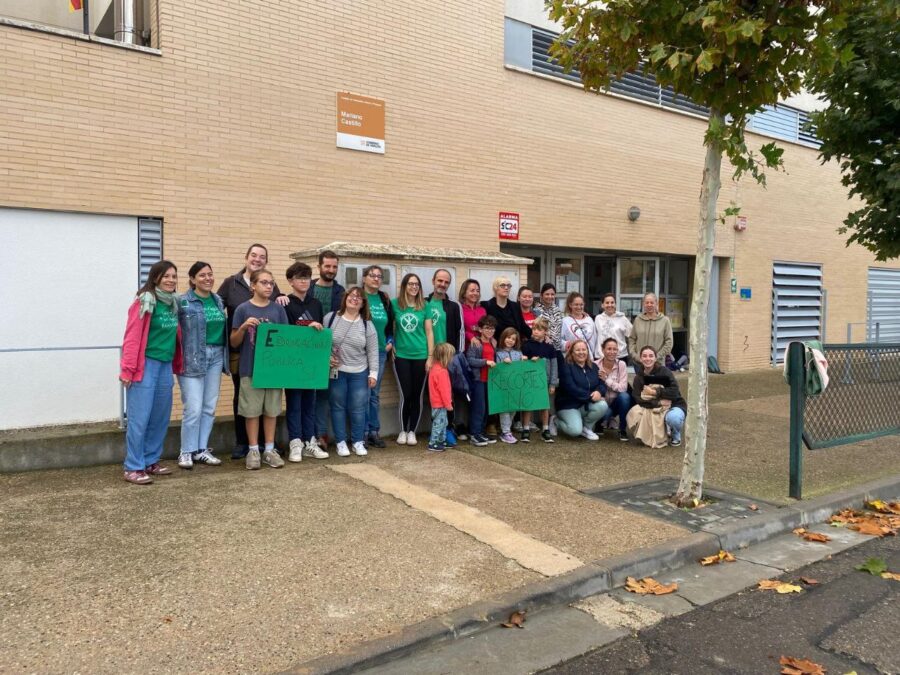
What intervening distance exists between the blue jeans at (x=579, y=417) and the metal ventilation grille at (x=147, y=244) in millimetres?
5384

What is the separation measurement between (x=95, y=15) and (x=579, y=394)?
29.4 ft

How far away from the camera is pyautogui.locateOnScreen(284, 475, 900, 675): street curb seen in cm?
324

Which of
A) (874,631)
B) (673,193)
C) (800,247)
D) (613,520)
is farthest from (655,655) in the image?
(800,247)

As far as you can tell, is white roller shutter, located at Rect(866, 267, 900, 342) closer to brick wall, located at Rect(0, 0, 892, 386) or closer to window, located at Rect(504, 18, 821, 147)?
window, located at Rect(504, 18, 821, 147)

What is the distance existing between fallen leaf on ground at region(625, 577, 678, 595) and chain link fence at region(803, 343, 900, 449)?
3.05 m

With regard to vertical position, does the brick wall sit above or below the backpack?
above

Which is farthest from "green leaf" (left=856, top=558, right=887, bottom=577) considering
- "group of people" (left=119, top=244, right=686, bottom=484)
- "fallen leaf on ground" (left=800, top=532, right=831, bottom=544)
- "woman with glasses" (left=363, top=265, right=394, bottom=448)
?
"woman with glasses" (left=363, top=265, right=394, bottom=448)

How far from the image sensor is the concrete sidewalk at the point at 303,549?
332cm

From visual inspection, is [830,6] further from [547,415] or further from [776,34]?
[547,415]

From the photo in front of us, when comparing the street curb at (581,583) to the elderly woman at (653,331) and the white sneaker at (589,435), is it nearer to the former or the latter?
the white sneaker at (589,435)

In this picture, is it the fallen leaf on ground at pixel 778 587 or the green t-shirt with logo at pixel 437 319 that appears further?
the green t-shirt with logo at pixel 437 319

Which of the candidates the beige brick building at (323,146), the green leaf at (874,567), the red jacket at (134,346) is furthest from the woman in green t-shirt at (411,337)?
the green leaf at (874,567)

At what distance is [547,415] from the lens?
7965mm

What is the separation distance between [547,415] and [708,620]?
4.21 meters
